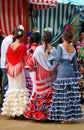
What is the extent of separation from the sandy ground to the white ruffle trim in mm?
178

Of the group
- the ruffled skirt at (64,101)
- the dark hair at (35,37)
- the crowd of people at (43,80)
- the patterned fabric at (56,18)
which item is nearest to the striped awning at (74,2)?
the patterned fabric at (56,18)

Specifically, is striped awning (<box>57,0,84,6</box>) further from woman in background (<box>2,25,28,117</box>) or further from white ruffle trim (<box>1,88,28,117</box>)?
white ruffle trim (<box>1,88,28,117</box>)

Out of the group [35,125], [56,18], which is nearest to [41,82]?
[35,125]

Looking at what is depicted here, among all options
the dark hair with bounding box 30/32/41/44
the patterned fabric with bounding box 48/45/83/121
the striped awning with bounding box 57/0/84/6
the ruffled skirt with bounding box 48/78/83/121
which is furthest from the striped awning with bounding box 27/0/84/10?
the ruffled skirt with bounding box 48/78/83/121

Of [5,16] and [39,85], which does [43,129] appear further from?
[5,16]

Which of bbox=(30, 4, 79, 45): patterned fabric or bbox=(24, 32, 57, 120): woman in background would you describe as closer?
bbox=(24, 32, 57, 120): woman in background

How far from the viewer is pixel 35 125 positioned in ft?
27.1

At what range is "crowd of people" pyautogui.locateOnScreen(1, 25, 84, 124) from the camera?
832 cm

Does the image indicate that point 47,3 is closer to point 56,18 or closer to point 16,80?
point 56,18

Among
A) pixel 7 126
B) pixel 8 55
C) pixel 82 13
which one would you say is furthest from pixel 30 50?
pixel 82 13

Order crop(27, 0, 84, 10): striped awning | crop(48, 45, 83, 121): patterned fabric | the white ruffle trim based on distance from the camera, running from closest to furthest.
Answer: crop(48, 45, 83, 121): patterned fabric, the white ruffle trim, crop(27, 0, 84, 10): striped awning

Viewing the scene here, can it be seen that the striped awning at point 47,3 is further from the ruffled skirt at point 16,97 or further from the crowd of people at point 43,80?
the ruffled skirt at point 16,97

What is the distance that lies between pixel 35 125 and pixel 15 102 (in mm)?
695

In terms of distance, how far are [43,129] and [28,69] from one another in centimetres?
121
